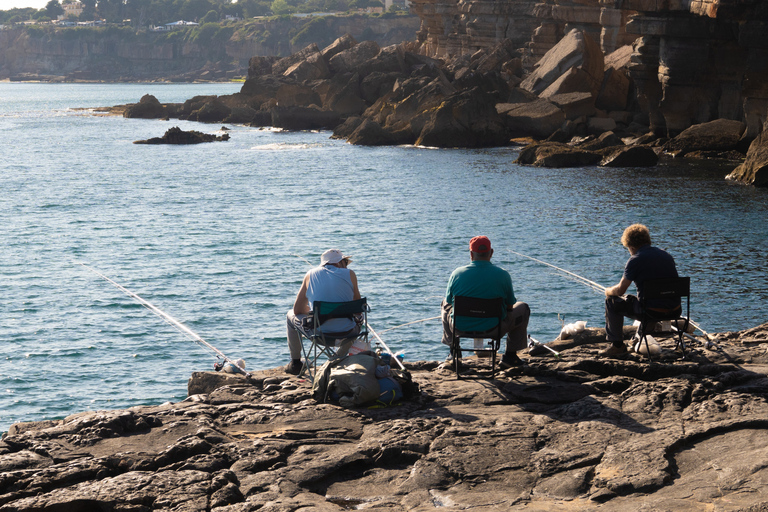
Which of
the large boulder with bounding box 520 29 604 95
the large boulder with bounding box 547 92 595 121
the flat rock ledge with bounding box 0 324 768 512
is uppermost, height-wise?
the large boulder with bounding box 520 29 604 95

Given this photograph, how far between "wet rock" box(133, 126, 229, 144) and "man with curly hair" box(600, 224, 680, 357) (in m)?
47.8

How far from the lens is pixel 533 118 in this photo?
42594 mm

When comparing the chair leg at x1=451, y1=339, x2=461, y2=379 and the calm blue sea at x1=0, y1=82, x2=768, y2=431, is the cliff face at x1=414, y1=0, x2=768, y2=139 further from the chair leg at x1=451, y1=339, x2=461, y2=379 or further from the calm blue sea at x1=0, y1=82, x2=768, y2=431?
the chair leg at x1=451, y1=339, x2=461, y2=379

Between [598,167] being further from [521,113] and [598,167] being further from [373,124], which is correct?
[373,124]

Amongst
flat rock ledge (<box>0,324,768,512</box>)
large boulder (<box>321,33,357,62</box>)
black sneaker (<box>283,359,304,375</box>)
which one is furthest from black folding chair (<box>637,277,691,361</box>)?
large boulder (<box>321,33,357,62</box>)

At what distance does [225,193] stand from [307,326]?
86.5 ft

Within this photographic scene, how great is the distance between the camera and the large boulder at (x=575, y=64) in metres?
43.0

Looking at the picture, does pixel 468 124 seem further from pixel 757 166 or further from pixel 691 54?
pixel 757 166

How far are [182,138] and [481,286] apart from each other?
158ft

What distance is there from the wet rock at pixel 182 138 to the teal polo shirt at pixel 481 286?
47617 mm

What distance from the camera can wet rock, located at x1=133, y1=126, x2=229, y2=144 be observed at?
52.6 meters

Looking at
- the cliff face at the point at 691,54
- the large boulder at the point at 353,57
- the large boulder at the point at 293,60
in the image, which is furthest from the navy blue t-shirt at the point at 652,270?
the large boulder at the point at 293,60

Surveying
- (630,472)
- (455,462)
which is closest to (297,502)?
(455,462)

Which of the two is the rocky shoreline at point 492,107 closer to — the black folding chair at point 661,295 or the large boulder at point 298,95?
the large boulder at point 298,95
